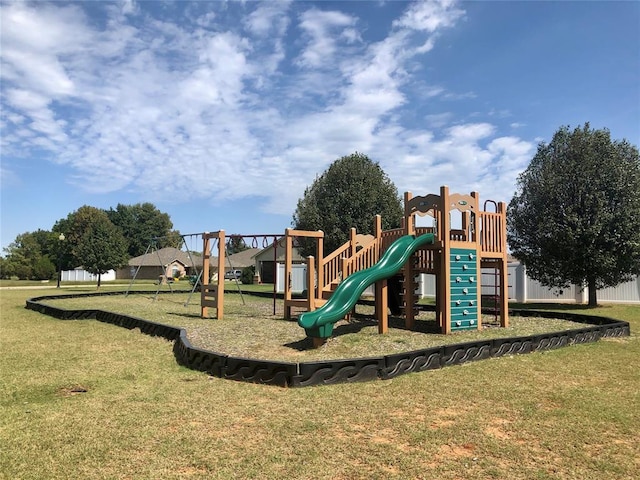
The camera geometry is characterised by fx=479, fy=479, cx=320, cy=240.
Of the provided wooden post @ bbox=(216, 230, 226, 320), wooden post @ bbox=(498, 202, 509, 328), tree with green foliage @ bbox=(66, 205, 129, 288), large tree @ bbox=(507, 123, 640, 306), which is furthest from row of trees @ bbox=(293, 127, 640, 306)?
tree with green foliage @ bbox=(66, 205, 129, 288)

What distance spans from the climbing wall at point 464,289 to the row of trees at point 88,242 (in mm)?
15515

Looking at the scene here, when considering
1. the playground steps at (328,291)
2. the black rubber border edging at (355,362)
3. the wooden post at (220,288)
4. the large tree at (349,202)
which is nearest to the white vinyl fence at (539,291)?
the large tree at (349,202)

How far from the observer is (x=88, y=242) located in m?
32.9

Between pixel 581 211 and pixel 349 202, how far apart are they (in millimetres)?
9423

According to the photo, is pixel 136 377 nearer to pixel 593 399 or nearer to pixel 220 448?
pixel 220 448

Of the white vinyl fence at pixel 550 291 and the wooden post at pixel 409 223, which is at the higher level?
the wooden post at pixel 409 223

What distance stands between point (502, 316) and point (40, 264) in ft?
188

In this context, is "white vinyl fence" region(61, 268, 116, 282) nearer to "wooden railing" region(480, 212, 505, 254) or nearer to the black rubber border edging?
the black rubber border edging

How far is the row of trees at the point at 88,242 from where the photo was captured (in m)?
33.1

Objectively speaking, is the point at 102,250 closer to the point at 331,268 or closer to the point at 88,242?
the point at 88,242

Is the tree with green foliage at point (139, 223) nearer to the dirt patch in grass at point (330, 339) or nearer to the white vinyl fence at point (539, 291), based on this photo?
the white vinyl fence at point (539, 291)

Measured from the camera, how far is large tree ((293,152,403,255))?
22.0 meters

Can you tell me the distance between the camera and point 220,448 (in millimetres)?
3873

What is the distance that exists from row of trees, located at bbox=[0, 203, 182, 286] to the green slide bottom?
14985 mm
